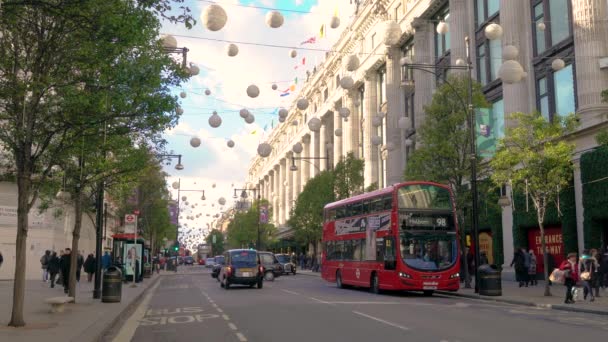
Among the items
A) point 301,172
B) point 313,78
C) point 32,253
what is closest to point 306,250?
point 301,172

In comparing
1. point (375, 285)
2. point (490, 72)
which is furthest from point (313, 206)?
point (375, 285)

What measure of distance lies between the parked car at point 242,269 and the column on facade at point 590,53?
16425 mm

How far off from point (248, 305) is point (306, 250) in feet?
227

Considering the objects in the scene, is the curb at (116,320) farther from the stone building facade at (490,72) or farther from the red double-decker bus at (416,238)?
the stone building facade at (490,72)

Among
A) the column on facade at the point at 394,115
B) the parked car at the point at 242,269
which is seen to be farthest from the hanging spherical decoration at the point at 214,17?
the column on facade at the point at 394,115

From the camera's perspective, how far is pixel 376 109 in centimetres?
5809

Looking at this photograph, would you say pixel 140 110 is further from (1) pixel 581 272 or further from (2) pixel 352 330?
(1) pixel 581 272

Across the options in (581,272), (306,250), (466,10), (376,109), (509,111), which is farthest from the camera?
(306,250)

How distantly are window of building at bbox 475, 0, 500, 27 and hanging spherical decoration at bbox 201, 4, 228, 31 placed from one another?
2492 cm

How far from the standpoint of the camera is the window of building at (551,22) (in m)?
30.0

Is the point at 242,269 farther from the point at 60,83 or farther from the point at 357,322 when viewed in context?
the point at 60,83

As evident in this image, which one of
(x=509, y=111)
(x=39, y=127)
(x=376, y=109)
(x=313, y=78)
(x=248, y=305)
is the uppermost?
(x=313, y=78)

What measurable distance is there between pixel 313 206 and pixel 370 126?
900cm

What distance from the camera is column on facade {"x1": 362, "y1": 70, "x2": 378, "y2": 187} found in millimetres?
57656
